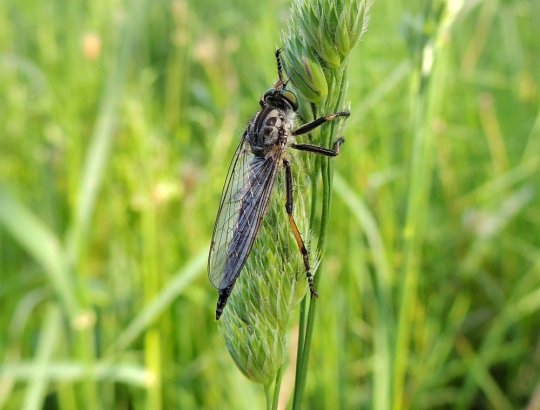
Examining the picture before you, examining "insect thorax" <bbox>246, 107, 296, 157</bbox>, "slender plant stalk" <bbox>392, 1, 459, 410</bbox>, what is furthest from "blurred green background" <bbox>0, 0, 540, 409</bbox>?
"insect thorax" <bbox>246, 107, 296, 157</bbox>

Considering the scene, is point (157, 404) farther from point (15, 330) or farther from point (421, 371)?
point (421, 371)

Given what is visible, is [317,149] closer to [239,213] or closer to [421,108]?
[239,213]

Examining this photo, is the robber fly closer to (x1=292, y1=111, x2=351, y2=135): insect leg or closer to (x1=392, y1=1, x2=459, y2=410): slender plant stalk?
(x1=292, y1=111, x2=351, y2=135): insect leg

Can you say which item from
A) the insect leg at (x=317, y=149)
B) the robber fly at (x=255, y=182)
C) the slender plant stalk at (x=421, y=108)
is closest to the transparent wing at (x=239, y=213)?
the robber fly at (x=255, y=182)

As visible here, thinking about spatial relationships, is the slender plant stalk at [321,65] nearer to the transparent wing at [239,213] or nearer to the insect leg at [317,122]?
the insect leg at [317,122]


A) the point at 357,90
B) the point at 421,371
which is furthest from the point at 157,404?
the point at 357,90
